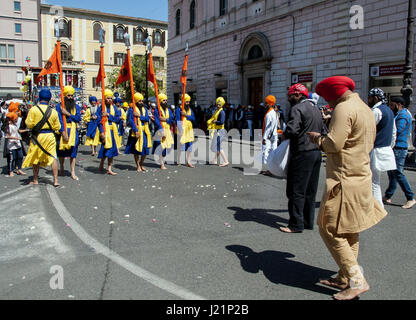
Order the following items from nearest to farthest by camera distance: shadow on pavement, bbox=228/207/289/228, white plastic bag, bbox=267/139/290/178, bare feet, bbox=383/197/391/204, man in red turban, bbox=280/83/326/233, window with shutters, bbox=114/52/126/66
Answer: man in red turban, bbox=280/83/326/233
white plastic bag, bbox=267/139/290/178
shadow on pavement, bbox=228/207/289/228
bare feet, bbox=383/197/391/204
window with shutters, bbox=114/52/126/66

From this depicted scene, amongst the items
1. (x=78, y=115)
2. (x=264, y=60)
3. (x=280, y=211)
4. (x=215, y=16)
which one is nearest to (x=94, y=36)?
(x=215, y=16)

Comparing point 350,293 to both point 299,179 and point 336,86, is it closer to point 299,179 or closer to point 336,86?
point 336,86

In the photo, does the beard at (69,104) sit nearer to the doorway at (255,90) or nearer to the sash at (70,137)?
the sash at (70,137)

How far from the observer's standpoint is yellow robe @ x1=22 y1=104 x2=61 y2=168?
7820mm

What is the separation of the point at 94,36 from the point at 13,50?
39.2 ft

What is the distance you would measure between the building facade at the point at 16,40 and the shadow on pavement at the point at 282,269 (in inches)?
2435

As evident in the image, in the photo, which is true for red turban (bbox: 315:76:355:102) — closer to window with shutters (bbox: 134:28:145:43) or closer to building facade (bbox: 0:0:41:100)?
building facade (bbox: 0:0:41:100)

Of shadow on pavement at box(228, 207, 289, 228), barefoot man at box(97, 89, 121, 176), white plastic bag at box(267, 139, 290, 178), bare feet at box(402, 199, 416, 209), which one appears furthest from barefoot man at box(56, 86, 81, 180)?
bare feet at box(402, 199, 416, 209)

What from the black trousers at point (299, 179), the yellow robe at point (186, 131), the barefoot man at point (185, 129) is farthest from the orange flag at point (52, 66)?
the black trousers at point (299, 179)

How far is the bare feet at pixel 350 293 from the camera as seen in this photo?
3324mm

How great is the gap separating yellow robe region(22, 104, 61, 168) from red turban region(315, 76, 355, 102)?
6056 mm

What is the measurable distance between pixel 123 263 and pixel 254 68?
22575mm

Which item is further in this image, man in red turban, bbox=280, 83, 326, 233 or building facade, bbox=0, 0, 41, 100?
building facade, bbox=0, 0, 41, 100

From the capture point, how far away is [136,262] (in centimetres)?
414
